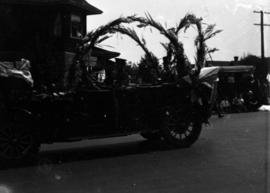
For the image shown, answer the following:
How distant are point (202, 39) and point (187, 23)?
1.49ft

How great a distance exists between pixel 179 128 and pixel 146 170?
325cm

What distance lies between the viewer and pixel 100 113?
1027 centimetres

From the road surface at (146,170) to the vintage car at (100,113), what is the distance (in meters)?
0.41

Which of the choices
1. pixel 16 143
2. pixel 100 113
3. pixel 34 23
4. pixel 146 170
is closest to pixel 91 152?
pixel 100 113

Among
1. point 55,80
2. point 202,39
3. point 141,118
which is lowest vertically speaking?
point 141,118

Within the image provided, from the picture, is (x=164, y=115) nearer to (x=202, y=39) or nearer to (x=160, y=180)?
(x=202, y=39)

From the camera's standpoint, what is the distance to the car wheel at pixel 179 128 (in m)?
11.0

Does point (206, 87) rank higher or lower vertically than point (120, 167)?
higher

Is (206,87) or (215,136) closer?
(206,87)

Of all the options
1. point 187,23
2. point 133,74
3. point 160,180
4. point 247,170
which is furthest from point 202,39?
point 160,180

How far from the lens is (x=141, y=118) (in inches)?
426

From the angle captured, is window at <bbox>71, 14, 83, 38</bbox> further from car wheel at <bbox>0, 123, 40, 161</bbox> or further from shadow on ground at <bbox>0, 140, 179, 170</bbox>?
car wheel at <bbox>0, 123, 40, 161</bbox>

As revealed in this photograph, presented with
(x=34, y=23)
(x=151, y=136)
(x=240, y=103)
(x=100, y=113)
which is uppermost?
(x=34, y=23)

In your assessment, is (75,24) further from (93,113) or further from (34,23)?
(93,113)
